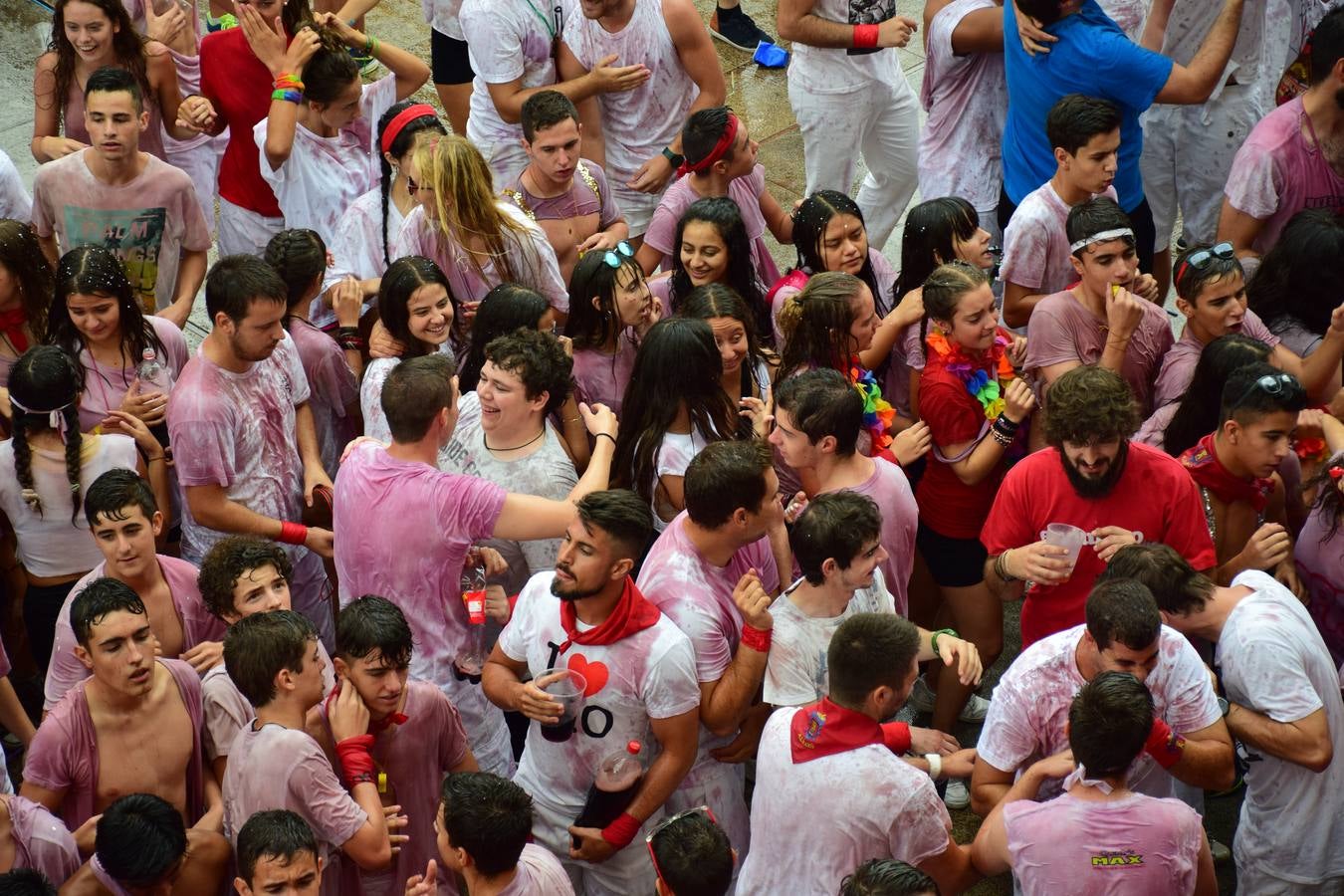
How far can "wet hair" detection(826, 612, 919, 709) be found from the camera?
3.59 m

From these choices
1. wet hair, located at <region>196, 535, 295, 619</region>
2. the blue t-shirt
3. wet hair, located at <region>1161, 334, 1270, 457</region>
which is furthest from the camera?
the blue t-shirt

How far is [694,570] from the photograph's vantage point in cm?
418

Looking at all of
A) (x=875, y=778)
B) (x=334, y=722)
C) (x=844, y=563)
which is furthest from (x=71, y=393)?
(x=875, y=778)

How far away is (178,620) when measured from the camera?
4.58 metres

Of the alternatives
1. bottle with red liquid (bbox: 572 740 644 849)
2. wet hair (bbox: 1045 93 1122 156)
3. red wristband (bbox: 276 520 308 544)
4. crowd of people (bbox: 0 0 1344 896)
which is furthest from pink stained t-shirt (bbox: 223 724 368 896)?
wet hair (bbox: 1045 93 1122 156)

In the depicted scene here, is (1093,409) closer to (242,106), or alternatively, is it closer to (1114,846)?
(1114,846)

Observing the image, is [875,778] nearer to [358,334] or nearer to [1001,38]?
[358,334]

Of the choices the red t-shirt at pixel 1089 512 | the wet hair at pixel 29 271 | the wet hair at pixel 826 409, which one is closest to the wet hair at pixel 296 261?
the wet hair at pixel 29 271

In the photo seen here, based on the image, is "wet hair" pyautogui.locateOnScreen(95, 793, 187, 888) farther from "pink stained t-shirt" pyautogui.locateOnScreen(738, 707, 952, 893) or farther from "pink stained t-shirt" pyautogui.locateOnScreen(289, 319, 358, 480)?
"pink stained t-shirt" pyautogui.locateOnScreen(289, 319, 358, 480)

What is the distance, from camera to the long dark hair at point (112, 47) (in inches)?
255

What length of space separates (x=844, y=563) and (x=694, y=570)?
0.44 metres

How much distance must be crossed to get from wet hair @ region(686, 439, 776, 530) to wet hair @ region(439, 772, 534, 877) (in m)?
0.95

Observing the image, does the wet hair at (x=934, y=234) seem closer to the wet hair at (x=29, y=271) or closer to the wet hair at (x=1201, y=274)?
the wet hair at (x=1201, y=274)

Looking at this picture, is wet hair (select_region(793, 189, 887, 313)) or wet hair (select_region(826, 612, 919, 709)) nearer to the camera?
wet hair (select_region(826, 612, 919, 709))
